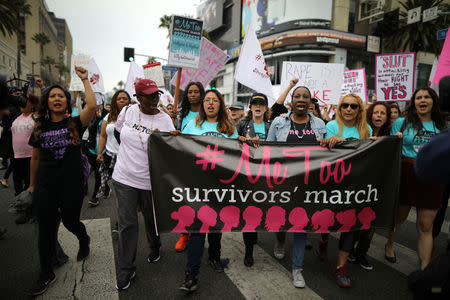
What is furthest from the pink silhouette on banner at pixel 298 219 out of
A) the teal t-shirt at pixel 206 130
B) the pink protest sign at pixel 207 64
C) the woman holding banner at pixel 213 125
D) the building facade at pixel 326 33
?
the building facade at pixel 326 33

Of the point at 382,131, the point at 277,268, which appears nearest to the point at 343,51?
the point at 382,131

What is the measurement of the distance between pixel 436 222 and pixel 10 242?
5442 mm

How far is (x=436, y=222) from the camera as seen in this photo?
137 inches

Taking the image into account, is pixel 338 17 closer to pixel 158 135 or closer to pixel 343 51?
pixel 343 51

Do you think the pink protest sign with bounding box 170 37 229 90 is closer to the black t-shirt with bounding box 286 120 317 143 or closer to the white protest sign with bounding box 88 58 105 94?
the black t-shirt with bounding box 286 120 317 143

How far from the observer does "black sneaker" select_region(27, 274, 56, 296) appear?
2.63 meters

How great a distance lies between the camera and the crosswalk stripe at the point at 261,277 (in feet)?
9.02

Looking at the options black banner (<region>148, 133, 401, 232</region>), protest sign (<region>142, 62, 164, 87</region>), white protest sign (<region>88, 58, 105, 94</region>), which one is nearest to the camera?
black banner (<region>148, 133, 401, 232</region>)

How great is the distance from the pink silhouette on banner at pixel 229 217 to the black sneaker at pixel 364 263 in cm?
164

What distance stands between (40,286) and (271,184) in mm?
2413

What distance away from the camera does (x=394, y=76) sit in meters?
6.33

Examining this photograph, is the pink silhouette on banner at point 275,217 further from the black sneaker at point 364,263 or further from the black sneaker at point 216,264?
the black sneaker at point 364,263

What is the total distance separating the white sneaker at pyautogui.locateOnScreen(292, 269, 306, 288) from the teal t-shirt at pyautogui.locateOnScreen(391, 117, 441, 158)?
180 cm

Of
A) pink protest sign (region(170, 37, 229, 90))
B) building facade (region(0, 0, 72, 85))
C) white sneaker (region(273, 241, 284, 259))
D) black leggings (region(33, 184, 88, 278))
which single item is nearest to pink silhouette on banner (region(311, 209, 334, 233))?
white sneaker (region(273, 241, 284, 259))
